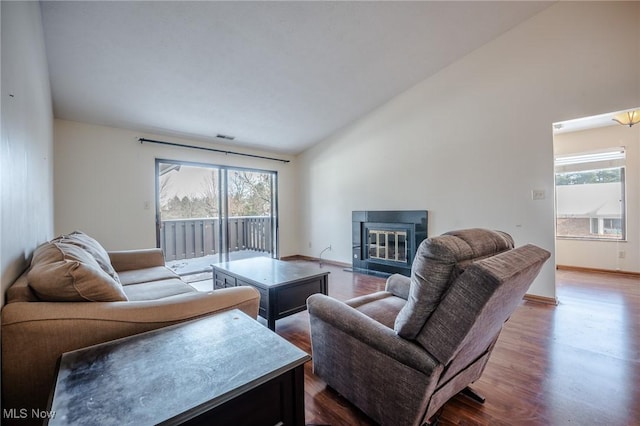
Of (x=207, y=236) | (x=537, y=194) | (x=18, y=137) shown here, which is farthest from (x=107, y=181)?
(x=537, y=194)

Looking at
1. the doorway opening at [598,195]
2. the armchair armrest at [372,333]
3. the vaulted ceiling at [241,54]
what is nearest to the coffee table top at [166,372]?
the armchair armrest at [372,333]

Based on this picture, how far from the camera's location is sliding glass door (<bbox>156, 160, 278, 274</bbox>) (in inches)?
169

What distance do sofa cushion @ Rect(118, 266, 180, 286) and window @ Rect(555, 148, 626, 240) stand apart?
629 cm

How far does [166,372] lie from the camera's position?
2.70 feet

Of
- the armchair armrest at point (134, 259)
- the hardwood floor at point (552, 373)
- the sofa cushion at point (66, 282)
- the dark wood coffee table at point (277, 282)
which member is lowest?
the hardwood floor at point (552, 373)

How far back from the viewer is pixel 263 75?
3.19m

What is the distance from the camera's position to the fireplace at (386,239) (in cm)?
395

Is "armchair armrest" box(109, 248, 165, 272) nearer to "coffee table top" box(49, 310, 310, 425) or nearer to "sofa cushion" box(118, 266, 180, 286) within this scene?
"sofa cushion" box(118, 266, 180, 286)

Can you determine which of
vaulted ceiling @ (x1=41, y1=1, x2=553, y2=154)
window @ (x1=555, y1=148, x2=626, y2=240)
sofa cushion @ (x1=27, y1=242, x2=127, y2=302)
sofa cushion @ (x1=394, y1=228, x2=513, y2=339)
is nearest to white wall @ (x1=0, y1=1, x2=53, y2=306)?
sofa cushion @ (x1=27, y1=242, x2=127, y2=302)

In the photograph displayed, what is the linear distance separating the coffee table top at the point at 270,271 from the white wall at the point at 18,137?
1442 mm

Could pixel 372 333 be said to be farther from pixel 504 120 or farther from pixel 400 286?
pixel 504 120

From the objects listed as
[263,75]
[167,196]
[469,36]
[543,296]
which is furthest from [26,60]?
[543,296]

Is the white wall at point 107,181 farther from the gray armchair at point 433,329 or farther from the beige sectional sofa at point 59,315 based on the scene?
the gray armchair at point 433,329

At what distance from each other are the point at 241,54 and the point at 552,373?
3.84 metres
